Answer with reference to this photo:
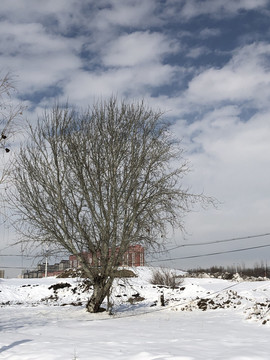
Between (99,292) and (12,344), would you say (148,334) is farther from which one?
(99,292)

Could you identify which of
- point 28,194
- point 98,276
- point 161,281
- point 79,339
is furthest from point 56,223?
point 161,281

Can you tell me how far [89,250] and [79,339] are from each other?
738cm

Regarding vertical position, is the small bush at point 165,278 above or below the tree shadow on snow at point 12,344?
above

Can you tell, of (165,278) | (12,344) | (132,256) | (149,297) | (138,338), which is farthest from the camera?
(165,278)

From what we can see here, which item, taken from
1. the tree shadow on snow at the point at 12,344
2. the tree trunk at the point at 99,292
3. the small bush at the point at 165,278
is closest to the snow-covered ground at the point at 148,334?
the tree shadow on snow at the point at 12,344

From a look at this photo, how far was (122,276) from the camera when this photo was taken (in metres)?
16.4

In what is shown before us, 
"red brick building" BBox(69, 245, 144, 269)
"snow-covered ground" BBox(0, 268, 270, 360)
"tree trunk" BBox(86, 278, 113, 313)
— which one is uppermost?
"red brick building" BBox(69, 245, 144, 269)

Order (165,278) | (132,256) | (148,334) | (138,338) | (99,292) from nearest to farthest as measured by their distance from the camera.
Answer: (138,338)
(148,334)
(99,292)
(132,256)
(165,278)

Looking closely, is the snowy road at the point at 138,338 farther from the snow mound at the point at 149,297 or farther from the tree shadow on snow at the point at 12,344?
the snow mound at the point at 149,297

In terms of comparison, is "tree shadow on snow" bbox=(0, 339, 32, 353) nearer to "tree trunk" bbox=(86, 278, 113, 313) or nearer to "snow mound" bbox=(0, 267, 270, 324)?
"snow mound" bbox=(0, 267, 270, 324)

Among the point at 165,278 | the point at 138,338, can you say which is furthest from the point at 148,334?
the point at 165,278

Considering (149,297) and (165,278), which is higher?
(165,278)

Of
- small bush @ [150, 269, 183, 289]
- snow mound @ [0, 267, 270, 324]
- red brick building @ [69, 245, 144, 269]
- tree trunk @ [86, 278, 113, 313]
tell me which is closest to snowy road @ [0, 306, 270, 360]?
tree trunk @ [86, 278, 113, 313]

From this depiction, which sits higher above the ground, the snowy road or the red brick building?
the red brick building
